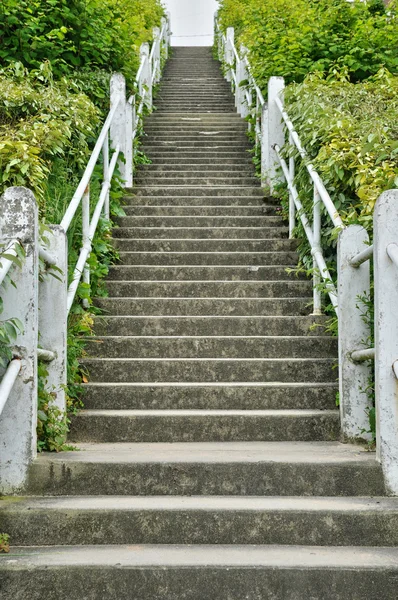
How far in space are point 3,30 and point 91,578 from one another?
5.98 meters

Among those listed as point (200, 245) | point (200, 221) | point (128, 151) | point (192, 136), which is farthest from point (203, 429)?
point (192, 136)

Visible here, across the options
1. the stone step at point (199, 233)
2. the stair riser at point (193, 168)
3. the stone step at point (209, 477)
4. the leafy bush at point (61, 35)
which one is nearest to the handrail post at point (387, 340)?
the stone step at point (209, 477)

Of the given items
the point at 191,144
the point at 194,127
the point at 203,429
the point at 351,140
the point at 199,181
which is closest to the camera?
the point at 203,429

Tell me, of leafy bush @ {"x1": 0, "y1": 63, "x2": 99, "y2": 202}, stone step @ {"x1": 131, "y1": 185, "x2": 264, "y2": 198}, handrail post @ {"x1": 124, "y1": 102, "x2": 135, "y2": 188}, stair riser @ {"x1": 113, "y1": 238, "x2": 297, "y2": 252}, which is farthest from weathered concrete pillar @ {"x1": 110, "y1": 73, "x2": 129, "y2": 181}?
stair riser @ {"x1": 113, "y1": 238, "x2": 297, "y2": 252}

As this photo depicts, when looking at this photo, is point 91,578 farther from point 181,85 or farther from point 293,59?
point 181,85

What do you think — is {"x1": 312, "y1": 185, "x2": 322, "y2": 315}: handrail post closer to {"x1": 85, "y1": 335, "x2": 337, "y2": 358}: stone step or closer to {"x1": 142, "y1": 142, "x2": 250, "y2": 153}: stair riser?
{"x1": 85, "y1": 335, "x2": 337, "y2": 358}: stone step

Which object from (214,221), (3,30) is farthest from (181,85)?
(214,221)

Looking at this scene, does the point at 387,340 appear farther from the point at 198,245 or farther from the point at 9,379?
the point at 198,245

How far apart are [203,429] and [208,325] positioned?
3.72 ft

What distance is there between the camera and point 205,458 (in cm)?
342

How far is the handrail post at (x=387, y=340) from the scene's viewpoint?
3.23 m

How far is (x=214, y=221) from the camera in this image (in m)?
6.63

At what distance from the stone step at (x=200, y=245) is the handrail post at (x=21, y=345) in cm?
285

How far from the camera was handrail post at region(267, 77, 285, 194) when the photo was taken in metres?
7.22
